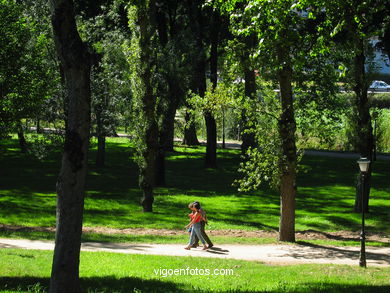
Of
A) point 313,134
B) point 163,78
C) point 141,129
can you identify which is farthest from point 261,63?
point 163,78

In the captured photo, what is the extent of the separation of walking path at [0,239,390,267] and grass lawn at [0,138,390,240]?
2.58 metres

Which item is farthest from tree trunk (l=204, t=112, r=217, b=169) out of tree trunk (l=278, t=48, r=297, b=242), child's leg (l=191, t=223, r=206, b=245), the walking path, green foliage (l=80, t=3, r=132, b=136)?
Answer: child's leg (l=191, t=223, r=206, b=245)

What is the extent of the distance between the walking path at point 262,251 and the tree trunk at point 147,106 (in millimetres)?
6219

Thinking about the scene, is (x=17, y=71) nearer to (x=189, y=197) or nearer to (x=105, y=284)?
(x=189, y=197)

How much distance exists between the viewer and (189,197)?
2755cm

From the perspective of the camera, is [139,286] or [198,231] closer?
[139,286]

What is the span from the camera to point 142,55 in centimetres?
2295

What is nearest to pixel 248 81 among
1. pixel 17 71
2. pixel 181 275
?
pixel 17 71

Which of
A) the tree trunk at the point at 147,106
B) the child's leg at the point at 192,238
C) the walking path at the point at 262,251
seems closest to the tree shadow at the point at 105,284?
the walking path at the point at 262,251

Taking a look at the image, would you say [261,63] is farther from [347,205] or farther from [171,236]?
[347,205]

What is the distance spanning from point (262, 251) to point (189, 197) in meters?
10.9

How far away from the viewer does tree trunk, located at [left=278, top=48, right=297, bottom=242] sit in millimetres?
17422

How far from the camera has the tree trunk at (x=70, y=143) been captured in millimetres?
9148

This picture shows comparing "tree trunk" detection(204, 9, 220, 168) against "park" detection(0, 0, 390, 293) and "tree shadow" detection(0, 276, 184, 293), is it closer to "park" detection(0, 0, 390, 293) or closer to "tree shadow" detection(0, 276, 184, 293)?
"park" detection(0, 0, 390, 293)
